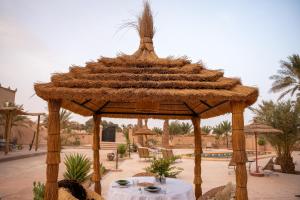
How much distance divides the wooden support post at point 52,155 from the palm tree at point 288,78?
18.2 meters

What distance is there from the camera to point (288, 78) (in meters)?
19.1

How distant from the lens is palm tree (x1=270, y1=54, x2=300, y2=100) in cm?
1815

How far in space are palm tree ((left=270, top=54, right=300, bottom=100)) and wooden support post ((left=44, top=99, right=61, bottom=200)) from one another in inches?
718

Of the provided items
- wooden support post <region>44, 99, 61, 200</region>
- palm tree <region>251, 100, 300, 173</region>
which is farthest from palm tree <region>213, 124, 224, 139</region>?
wooden support post <region>44, 99, 61, 200</region>

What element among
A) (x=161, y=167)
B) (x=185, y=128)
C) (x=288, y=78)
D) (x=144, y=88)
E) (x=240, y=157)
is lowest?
(x=161, y=167)

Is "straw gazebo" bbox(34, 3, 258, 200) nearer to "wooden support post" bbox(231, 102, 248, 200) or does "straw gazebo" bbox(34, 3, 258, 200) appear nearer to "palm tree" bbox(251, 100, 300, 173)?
"wooden support post" bbox(231, 102, 248, 200)

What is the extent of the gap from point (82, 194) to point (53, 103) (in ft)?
5.83

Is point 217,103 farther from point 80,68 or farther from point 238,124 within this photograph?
point 80,68

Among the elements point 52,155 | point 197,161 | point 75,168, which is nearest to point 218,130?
point 75,168

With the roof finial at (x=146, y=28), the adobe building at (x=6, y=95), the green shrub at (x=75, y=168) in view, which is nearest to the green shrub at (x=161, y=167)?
the green shrub at (x=75, y=168)

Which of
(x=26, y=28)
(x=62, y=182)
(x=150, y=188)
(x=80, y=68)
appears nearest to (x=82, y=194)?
(x=62, y=182)

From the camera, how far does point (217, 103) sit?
4.90 meters

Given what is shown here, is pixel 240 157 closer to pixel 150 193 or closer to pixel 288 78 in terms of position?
pixel 150 193

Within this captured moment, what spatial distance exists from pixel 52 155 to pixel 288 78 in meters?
19.3
